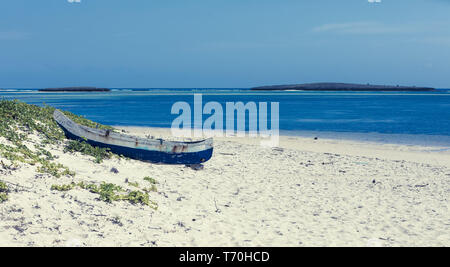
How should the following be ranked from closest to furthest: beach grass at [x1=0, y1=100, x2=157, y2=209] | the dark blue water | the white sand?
the white sand → beach grass at [x1=0, y1=100, x2=157, y2=209] → the dark blue water

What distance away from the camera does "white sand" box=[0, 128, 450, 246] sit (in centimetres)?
743

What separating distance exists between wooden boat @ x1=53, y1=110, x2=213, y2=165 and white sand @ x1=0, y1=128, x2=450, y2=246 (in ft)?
1.41

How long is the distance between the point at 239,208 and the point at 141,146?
16.9 feet

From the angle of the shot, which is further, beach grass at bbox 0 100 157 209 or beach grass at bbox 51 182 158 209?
beach grass at bbox 0 100 157 209

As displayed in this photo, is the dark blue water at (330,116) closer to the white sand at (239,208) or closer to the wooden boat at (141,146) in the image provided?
the wooden boat at (141,146)

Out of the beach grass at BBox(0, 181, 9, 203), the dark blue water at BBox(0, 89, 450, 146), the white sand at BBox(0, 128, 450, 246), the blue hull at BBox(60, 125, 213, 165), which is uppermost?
the dark blue water at BBox(0, 89, 450, 146)

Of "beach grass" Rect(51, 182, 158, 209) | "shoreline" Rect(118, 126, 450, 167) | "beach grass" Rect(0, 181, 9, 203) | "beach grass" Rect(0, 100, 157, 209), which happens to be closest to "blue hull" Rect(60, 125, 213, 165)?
"beach grass" Rect(0, 100, 157, 209)

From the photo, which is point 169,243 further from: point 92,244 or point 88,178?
point 88,178

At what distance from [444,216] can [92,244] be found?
870 centimetres

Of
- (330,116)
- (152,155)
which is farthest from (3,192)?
(330,116)

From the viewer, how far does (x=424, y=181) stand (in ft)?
45.4

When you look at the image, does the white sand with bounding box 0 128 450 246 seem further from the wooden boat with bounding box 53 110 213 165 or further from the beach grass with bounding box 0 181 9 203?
the wooden boat with bounding box 53 110 213 165

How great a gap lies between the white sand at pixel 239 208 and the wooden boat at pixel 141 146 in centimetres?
43

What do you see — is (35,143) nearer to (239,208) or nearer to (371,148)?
(239,208)
